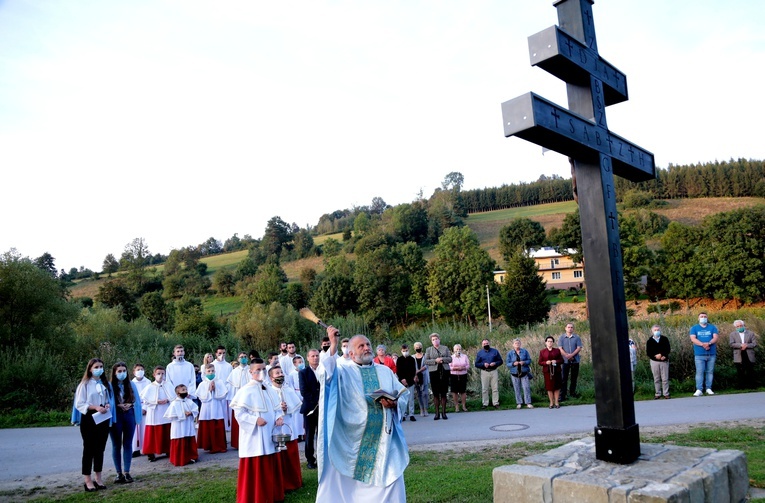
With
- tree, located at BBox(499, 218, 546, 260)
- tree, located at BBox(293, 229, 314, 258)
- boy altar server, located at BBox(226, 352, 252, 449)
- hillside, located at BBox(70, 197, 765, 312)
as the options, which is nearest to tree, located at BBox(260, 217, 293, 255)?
tree, located at BBox(293, 229, 314, 258)

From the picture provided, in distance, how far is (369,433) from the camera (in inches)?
258

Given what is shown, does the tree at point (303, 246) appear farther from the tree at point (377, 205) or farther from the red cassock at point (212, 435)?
the red cassock at point (212, 435)

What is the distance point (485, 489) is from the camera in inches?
280

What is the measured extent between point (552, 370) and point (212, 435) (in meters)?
8.40

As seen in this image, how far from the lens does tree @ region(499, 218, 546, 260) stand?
2837 inches

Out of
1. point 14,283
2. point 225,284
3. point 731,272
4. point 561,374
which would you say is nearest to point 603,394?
point 561,374

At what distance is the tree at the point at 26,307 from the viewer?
948 inches

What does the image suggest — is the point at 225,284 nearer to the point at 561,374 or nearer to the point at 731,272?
the point at 731,272

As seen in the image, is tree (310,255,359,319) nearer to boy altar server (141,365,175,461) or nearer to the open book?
boy altar server (141,365,175,461)

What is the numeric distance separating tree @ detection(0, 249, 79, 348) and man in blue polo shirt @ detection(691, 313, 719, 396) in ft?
76.1

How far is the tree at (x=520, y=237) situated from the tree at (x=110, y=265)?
58249mm

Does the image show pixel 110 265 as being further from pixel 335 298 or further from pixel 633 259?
pixel 633 259

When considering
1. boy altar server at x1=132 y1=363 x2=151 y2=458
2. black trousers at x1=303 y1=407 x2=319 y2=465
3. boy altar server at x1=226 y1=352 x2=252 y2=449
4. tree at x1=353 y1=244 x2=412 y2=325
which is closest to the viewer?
black trousers at x1=303 y1=407 x2=319 y2=465

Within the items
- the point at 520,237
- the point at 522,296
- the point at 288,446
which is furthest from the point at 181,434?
the point at 520,237
